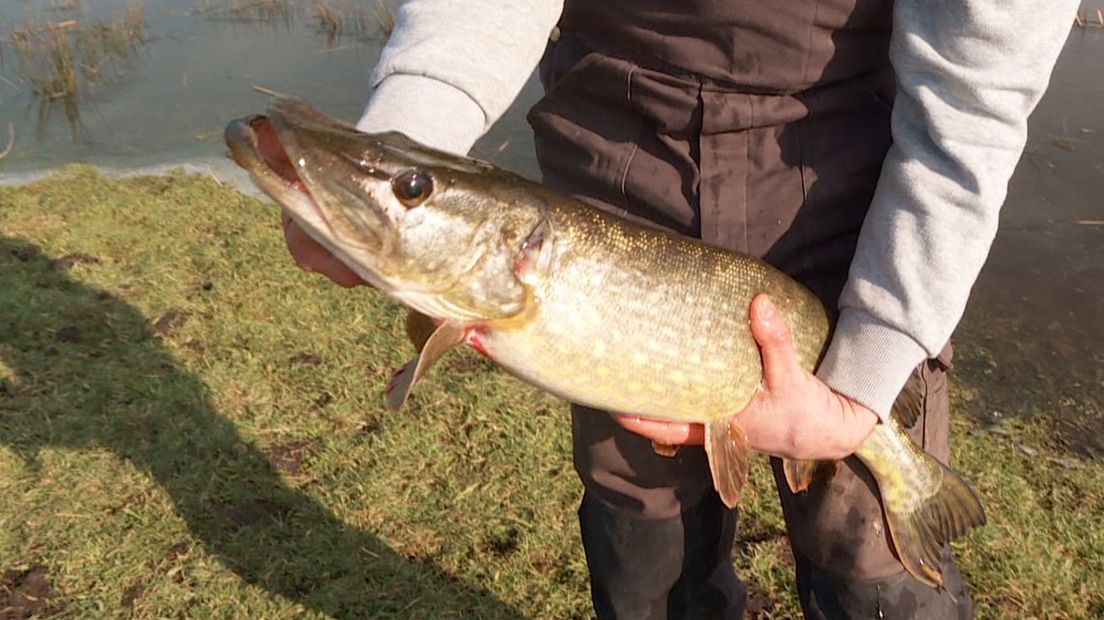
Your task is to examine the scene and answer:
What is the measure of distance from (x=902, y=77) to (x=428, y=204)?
83 cm

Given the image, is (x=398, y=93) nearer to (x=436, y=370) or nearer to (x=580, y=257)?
(x=580, y=257)

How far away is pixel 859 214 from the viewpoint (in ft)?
5.76

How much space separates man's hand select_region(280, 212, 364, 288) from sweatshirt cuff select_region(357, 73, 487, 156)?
0.71 feet

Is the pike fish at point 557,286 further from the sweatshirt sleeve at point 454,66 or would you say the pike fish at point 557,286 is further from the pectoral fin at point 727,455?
the sweatshirt sleeve at point 454,66

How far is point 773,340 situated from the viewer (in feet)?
5.46

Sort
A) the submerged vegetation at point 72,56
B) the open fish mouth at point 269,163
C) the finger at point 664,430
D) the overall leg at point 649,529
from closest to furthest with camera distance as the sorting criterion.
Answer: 1. the open fish mouth at point 269,163
2. the finger at point 664,430
3. the overall leg at point 649,529
4. the submerged vegetation at point 72,56

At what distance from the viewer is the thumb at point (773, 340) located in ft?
5.46

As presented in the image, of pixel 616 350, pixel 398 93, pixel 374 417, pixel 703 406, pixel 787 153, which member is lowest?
pixel 374 417

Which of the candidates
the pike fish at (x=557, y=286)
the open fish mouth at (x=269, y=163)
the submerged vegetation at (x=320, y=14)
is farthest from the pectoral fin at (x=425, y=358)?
the submerged vegetation at (x=320, y=14)

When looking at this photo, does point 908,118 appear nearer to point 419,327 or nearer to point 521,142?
point 419,327

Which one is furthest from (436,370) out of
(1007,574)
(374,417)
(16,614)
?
(1007,574)

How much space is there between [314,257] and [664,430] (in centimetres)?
72

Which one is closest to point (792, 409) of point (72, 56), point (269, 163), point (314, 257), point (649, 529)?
point (649, 529)

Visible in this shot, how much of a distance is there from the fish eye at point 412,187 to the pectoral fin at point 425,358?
0.22 meters
